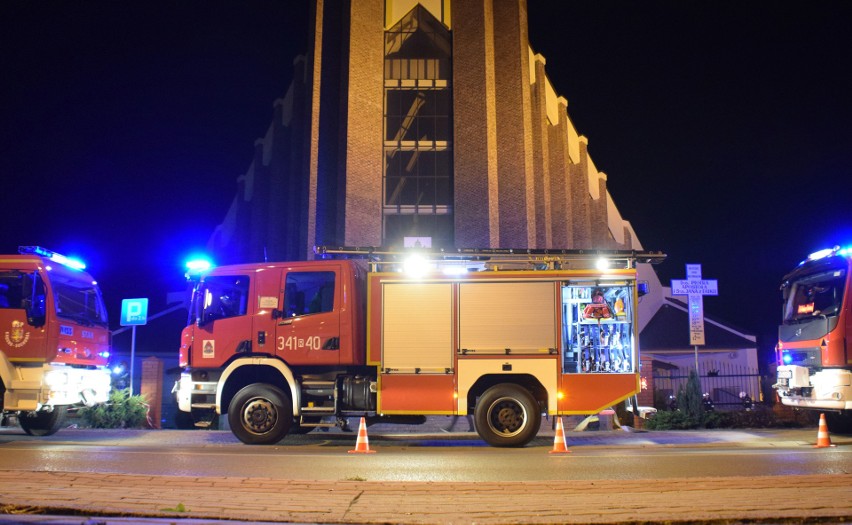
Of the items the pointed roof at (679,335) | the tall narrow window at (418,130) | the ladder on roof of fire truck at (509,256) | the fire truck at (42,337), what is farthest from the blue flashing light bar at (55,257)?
the pointed roof at (679,335)

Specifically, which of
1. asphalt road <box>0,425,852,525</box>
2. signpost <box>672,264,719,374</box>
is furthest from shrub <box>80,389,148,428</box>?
signpost <box>672,264,719,374</box>

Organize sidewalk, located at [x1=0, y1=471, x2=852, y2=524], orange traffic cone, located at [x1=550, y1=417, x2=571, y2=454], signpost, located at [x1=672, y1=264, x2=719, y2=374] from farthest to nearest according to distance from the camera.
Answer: signpost, located at [x1=672, y1=264, x2=719, y2=374] → orange traffic cone, located at [x1=550, y1=417, x2=571, y2=454] → sidewalk, located at [x1=0, y1=471, x2=852, y2=524]

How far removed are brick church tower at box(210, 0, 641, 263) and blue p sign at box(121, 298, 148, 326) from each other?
5.23m

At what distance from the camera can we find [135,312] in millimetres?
19594

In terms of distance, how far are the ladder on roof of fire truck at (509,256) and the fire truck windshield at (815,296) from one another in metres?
3.38

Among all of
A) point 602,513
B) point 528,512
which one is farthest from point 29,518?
point 602,513

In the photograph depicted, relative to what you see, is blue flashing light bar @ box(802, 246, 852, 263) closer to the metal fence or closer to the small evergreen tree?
the small evergreen tree

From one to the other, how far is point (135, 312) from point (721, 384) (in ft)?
67.2

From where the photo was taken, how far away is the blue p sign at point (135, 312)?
1956cm

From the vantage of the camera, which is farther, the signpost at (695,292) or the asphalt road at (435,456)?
the signpost at (695,292)

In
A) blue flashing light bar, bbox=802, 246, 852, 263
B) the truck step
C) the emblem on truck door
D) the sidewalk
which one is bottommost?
the sidewalk

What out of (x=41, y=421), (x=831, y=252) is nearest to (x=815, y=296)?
(x=831, y=252)

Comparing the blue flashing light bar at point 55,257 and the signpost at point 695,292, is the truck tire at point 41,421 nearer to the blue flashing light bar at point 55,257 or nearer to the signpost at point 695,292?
the blue flashing light bar at point 55,257

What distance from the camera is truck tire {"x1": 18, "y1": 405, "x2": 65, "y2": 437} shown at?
14.2 meters
